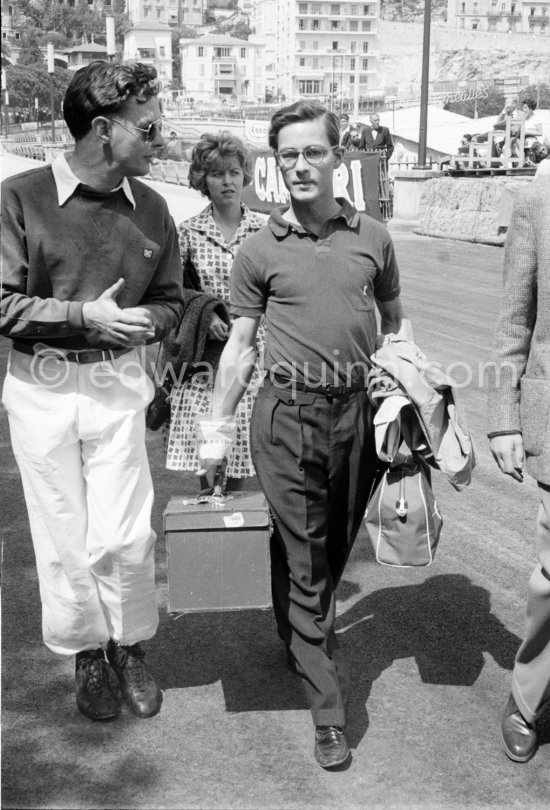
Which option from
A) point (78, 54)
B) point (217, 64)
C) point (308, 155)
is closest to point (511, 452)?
point (308, 155)

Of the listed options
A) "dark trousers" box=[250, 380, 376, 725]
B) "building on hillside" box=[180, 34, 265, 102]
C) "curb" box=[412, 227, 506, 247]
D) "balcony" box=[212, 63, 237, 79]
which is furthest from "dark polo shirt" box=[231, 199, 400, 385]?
"balcony" box=[212, 63, 237, 79]

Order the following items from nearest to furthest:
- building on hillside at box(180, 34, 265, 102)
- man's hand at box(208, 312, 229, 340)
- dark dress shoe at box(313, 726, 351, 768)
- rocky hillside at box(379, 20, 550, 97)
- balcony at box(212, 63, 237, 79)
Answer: dark dress shoe at box(313, 726, 351, 768) < man's hand at box(208, 312, 229, 340) < rocky hillside at box(379, 20, 550, 97) < balcony at box(212, 63, 237, 79) < building on hillside at box(180, 34, 265, 102)

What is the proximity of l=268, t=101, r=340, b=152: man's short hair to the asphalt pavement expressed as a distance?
5.91 ft

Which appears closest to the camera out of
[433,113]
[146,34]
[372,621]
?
[372,621]

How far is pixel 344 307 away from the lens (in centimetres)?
345

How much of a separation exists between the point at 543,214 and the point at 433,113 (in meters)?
59.1

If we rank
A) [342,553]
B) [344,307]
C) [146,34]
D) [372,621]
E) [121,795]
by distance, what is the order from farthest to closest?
[146,34] → [372,621] → [342,553] → [344,307] → [121,795]

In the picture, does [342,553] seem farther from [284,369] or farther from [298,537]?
[284,369]

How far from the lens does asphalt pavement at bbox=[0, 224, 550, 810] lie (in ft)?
10.3

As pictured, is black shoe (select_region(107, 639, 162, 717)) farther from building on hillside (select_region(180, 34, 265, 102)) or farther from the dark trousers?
building on hillside (select_region(180, 34, 265, 102))

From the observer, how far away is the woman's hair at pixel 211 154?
4.56m

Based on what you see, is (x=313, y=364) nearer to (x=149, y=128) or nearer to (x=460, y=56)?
(x=149, y=128)

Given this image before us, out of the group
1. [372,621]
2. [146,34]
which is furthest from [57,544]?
[146,34]

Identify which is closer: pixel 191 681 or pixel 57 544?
pixel 57 544
